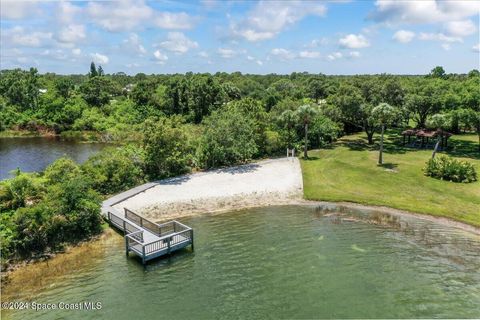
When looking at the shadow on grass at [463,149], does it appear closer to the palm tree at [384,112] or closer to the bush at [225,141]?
the palm tree at [384,112]

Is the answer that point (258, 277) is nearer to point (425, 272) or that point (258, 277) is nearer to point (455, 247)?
point (425, 272)

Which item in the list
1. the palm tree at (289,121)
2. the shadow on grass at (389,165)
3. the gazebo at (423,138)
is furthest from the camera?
the gazebo at (423,138)

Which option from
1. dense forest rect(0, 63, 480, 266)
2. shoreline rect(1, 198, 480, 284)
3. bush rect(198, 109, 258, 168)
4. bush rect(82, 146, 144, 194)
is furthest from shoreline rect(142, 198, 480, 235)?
bush rect(198, 109, 258, 168)

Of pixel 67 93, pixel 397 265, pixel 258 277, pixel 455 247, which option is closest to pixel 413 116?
pixel 455 247

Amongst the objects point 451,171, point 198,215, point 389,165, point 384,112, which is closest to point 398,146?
point 389,165

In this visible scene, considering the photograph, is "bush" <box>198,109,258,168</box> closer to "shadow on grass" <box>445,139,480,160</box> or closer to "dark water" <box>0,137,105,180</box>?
"dark water" <box>0,137,105,180</box>

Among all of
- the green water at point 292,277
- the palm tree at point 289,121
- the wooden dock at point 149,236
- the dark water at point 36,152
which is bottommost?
the green water at point 292,277

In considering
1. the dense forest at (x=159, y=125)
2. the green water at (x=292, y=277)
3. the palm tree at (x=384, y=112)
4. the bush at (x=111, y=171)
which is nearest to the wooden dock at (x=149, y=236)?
the green water at (x=292, y=277)

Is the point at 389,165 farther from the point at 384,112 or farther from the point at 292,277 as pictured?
the point at 292,277
